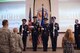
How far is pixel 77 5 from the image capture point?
10906 mm

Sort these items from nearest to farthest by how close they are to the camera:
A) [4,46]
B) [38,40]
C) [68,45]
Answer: [4,46] < [68,45] < [38,40]

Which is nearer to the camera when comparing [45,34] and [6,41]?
[6,41]

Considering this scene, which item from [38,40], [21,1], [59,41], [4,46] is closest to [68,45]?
[4,46]

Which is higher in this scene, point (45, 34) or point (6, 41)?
point (6, 41)

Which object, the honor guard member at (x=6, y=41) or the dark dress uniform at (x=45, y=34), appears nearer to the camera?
the honor guard member at (x=6, y=41)

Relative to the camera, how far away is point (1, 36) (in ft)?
13.8

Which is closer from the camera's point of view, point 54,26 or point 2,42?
point 2,42

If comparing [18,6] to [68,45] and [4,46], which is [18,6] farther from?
[4,46]

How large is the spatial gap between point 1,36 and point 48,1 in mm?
6743

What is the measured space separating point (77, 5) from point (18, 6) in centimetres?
302

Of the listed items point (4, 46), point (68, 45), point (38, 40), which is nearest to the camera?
point (4, 46)

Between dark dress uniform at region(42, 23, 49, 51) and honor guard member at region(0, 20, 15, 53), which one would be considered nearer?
honor guard member at region(0, 20, 15, 53)

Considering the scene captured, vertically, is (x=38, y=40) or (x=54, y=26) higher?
(x=54, y=26)

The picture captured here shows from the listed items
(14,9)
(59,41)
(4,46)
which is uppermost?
(14,9)
